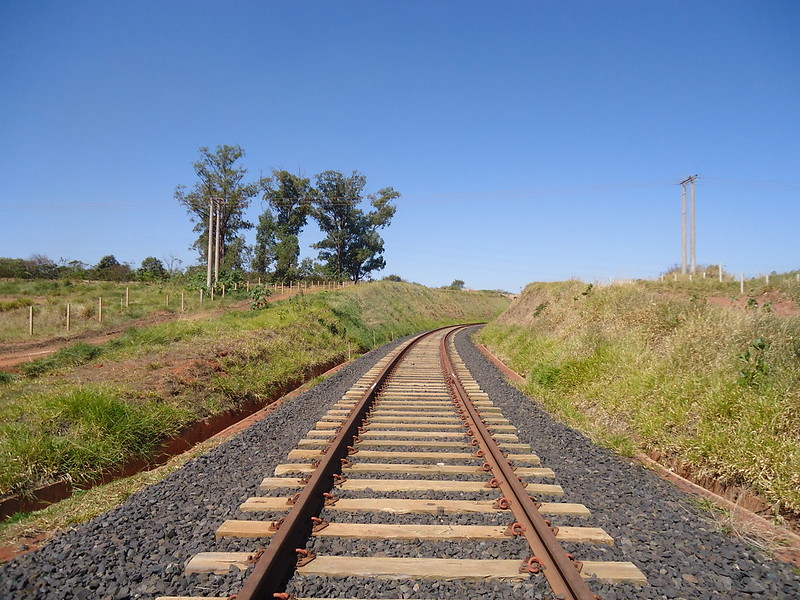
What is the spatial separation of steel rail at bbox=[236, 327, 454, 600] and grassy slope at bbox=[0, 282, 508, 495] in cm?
249

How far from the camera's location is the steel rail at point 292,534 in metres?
2.78

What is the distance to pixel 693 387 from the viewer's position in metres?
6.47

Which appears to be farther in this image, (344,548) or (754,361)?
(754,361)

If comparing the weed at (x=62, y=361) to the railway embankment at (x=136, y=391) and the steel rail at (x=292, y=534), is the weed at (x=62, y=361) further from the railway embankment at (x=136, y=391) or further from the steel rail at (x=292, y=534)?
the steel rail at (x=292, y=534)

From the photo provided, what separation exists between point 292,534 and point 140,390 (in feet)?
16.4

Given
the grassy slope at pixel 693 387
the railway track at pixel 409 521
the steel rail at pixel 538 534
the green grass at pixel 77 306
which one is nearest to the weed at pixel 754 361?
the grassy slope at pixel 693 387

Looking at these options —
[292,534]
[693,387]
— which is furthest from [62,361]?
[693,387]

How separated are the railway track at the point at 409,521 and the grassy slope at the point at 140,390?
2090 mm

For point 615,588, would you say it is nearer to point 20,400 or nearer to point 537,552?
point 537,552

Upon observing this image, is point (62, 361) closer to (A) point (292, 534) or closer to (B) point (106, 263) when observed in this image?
(A) point (292, 534)

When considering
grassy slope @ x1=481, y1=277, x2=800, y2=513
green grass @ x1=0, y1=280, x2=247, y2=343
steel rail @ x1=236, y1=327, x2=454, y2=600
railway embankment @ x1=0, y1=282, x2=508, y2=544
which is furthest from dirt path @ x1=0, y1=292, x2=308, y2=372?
grassy slope @ x1=481, y1=277, x2=800, y2=513

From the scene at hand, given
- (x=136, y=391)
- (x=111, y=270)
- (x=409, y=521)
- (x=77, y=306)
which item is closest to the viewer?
Result: (x=409, y=521)

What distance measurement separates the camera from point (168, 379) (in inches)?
319

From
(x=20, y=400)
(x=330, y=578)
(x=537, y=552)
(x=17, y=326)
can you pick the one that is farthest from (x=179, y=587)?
(x=17, y=326)
